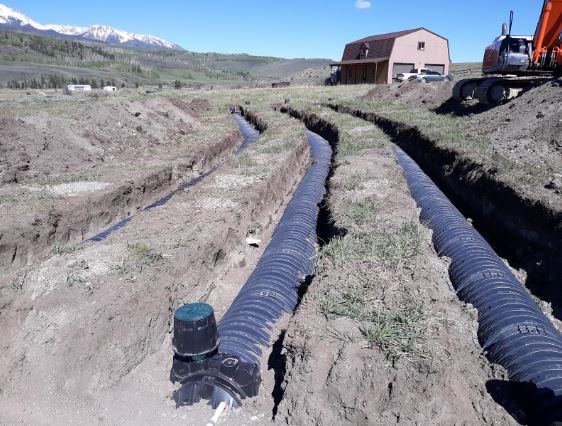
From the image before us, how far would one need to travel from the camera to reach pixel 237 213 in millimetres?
8664

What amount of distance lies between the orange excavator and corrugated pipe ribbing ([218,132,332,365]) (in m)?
11.1

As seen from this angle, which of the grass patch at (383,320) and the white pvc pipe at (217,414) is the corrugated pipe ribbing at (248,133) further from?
the white pvc pipe at (217,414)

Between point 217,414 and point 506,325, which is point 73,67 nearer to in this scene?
point 217,414

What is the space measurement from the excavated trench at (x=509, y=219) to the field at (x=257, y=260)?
0.04 m

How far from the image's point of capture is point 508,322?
4.52m

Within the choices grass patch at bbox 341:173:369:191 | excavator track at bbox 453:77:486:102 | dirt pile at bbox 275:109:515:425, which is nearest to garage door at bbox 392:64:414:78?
excavator track at bbox 453:77:486:102

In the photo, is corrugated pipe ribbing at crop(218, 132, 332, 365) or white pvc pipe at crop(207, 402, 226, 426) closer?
white pvc pipe at crop(207, 402, 226, 426)

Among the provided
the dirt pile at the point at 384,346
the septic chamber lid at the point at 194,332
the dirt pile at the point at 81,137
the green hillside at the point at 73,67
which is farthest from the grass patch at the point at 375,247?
the green hillside at the point at 73,67

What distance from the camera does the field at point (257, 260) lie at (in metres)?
3.97

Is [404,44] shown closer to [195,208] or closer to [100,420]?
[195,208]

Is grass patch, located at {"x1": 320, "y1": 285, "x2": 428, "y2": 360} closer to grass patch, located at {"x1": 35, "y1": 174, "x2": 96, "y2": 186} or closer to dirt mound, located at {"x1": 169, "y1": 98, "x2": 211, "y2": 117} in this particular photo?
grass patch, located at {"x1": 35, "y1": 174, "x2": 96, "y2": 186}

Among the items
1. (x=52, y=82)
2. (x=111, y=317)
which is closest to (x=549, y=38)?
(x=111, y=317)

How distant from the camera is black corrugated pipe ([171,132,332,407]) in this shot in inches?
168

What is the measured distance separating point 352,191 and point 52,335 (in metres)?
5.85
